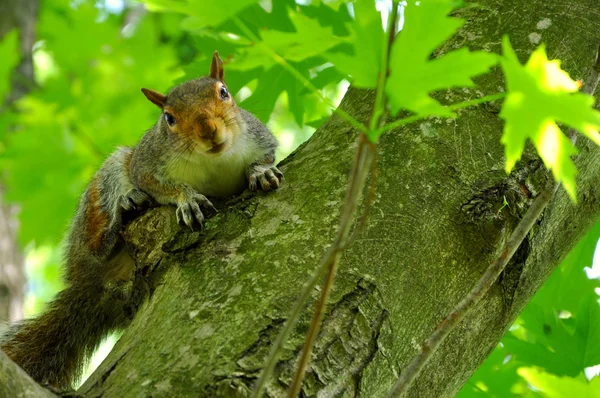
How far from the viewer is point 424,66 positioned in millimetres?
1014

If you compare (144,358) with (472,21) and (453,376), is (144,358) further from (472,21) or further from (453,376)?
(472,21)

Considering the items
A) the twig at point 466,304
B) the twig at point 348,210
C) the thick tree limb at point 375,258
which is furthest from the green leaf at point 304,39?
the thick tree limb at point 375,258

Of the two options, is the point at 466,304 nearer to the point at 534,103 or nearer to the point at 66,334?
the point at 534,103

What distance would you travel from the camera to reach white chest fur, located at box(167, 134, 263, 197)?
8.70 ft

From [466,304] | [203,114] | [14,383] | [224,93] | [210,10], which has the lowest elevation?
[14,383]

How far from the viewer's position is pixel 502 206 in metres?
1.75

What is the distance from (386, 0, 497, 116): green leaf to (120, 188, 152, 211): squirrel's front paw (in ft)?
5.90

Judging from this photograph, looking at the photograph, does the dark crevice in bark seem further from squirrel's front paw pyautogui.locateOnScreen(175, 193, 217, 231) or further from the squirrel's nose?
the squirrel's nose

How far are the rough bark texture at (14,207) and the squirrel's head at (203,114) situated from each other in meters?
2.34

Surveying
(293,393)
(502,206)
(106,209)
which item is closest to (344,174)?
(502,206)

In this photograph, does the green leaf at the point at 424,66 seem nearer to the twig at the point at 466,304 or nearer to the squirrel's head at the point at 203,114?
the twig at the point at 466,304

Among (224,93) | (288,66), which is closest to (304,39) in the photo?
(288,66)

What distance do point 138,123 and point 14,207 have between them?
5.57ft

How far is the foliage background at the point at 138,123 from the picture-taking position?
7.05 feet
